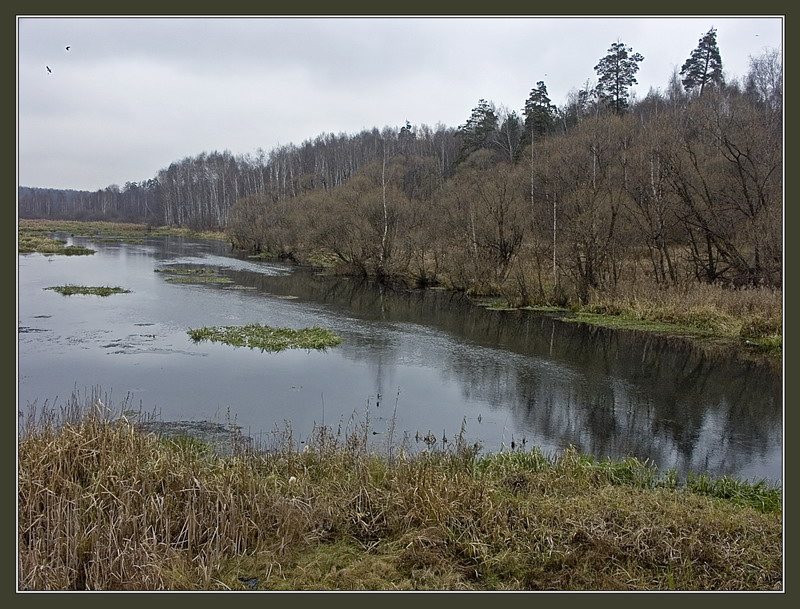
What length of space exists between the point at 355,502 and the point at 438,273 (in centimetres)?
2894

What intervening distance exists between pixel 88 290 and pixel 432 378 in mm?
19945

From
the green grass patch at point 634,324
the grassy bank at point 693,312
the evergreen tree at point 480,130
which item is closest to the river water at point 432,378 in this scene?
the green grass patch at point 634,324

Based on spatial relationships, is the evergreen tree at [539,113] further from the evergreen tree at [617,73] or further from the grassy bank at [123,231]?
the grassy bank at [123,231]

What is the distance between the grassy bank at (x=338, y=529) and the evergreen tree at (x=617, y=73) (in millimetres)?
54993

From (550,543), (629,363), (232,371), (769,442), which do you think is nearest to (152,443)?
(550,543)

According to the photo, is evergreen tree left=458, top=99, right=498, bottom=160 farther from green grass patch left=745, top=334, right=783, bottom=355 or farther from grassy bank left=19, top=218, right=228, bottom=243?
green grass patch left=745, top=334, right=783, bottom=355

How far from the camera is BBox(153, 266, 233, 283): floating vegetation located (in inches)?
1333

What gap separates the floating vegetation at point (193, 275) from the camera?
3385 centimetres

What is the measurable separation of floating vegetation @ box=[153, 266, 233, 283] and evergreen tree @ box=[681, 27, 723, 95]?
43.8 meters

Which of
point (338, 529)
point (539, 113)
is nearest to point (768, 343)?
point (338, 529)

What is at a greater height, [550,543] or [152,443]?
[152,443]

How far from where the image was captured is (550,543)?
18.9ft

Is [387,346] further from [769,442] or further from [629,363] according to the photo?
[769,442]

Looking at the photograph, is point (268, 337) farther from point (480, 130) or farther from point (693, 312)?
point (480, 130)
